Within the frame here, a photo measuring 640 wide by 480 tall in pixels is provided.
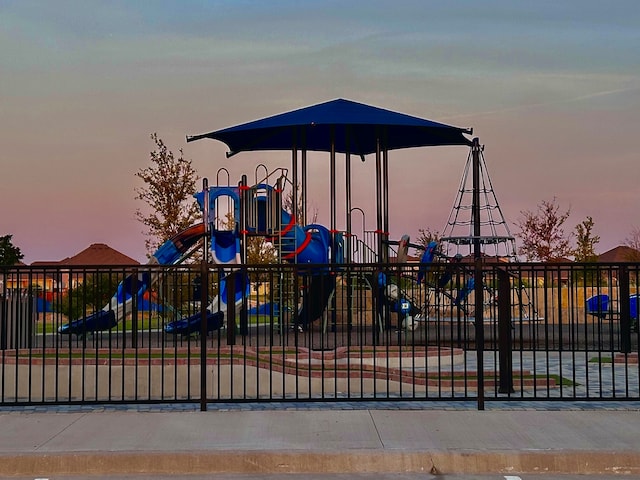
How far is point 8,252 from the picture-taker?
2121 inches

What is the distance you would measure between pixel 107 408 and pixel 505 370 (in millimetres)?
5446

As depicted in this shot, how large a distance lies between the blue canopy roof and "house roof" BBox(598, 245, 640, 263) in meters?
23.3

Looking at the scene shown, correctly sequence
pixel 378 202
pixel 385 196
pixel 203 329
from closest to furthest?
pixel 203 329 → pixel 378 202 → pixel 385 196

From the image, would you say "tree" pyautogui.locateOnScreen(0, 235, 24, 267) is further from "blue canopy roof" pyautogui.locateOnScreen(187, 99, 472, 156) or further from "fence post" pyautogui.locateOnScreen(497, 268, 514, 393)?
"fence post" pyautogui.locateOnScreen(497, 268, 514, 393)

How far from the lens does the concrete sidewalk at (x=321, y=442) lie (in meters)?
8.83

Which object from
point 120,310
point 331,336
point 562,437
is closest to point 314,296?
point 331,336

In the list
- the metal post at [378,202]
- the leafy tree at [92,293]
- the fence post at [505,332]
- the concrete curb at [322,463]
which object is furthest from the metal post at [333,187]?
the concrete curb at [322,463]

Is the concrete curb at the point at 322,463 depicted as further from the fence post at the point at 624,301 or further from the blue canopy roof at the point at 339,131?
the blue canopy roof at the point at 339,131

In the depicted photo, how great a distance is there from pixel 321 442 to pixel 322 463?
0.55 metres

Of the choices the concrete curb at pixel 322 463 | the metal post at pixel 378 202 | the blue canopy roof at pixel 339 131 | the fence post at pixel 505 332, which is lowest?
the concrete curb at pixel 322 463

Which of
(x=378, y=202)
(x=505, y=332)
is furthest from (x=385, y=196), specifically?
(x=505, y=332)

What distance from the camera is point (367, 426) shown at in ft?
33.8

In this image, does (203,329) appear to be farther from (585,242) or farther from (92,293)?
(585,242)

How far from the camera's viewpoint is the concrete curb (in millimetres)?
8805
